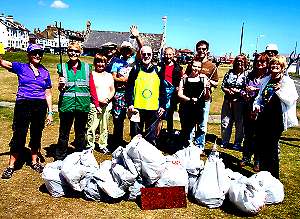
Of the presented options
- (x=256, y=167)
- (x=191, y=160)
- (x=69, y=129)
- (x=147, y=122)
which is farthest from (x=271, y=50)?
(x=69, y=129)

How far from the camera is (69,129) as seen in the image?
5.76 meters

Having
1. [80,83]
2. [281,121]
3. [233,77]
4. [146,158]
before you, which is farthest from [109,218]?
[233,77]

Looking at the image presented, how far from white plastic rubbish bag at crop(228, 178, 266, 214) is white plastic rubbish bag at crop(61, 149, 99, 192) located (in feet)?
6.38

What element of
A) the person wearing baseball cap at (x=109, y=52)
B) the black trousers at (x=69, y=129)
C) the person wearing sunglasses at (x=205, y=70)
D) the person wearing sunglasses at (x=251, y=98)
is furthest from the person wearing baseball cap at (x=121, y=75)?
the person wearing sunglasses at (x=251, y=98)

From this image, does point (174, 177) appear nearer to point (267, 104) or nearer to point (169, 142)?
point (267, 104)

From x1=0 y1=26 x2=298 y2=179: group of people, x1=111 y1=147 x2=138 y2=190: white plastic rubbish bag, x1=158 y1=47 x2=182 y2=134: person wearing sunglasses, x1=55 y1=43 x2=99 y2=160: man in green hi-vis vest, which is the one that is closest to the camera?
x1=111 y1=147 x2=138 y2=190: white plastic rubbish bag

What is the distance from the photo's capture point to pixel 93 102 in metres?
6.06

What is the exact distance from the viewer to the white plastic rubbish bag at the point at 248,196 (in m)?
4.28

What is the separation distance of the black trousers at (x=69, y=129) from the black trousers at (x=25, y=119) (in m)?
0.39

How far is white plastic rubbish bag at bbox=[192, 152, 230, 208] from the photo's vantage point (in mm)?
4527

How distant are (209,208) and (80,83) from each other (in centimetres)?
281

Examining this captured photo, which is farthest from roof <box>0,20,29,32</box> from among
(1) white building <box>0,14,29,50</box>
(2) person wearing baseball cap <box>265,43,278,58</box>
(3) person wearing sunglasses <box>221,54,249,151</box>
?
(2) person wearing baseball cap <box>265,43,278,58</box>

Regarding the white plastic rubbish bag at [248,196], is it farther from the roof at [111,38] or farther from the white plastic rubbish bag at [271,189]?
the roof at [111,38]

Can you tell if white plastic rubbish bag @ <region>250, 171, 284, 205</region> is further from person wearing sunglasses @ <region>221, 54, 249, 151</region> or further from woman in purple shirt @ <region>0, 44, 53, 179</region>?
woman in purple shirt @ <region>0, 44, 53, 179</region>
